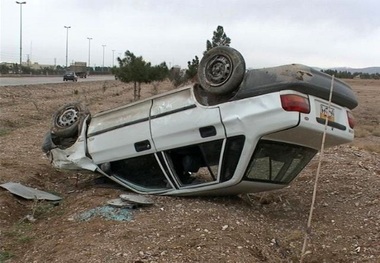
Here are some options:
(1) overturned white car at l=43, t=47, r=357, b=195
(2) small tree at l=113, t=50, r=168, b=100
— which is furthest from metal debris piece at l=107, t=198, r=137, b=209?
(2) small tree at l=113, t=50, r=168, b=100

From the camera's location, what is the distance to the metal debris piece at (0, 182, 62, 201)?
21.4 ft

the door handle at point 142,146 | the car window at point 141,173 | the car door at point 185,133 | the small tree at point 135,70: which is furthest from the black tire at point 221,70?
the small tree at point 135,70

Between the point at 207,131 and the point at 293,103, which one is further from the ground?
the point at 293,103

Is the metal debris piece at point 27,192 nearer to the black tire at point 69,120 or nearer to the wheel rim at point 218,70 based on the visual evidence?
the black tire at point 69,120

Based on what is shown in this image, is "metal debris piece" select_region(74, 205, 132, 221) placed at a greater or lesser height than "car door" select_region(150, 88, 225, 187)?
lesser

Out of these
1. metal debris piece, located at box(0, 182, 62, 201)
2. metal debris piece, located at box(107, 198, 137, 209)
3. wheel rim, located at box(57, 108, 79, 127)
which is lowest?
metal debris piece, located at box(0, 182, 62, 201)

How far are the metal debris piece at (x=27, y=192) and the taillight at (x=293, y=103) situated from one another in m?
3.30

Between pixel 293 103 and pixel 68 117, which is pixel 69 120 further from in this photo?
pixel 293 103

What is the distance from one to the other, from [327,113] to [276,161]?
2.60 feet

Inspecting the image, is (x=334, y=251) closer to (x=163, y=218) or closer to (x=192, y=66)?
(x=163, y=218)

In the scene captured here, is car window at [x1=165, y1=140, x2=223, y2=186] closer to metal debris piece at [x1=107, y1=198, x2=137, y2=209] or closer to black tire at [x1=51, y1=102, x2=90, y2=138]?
metal debris piece at [x1=107, y1=198, x2=137, y2=209]

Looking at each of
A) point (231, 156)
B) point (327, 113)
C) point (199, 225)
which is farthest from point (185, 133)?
point (327, 113)

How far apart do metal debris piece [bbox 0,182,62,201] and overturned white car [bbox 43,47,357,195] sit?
524 millimetres

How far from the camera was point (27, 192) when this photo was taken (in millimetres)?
6672
